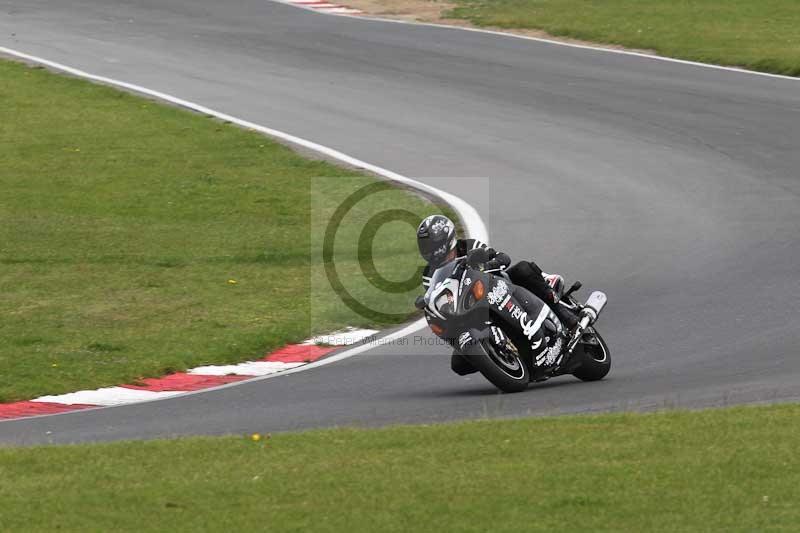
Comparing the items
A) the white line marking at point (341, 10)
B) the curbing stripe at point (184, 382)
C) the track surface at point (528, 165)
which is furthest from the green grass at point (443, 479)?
the white line marking at point (341, 10)

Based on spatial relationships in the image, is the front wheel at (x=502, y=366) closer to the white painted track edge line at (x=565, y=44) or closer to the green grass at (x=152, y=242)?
the green grass at (x=152, y=242)

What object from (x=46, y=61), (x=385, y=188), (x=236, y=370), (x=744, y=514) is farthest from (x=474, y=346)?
(x=46, y=61)

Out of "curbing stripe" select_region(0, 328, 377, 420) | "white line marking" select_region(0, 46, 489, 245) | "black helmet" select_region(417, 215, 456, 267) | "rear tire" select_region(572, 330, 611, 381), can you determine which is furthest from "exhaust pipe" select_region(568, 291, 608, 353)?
"white line marking" select_region(0, 46, 489, 245)

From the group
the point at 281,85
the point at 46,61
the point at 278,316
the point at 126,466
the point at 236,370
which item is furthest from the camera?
the point at 46,61

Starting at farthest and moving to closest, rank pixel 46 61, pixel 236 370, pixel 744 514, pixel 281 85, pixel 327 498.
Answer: pixel 46 61
pixel 281 85
pixel 236 370
pixel 327 498
pixel 744 514

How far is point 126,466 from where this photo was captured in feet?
29.3

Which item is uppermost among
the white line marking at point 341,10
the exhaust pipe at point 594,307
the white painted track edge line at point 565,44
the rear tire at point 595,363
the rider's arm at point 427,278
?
the white line marking at point 341,10

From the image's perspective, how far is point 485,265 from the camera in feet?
38.1

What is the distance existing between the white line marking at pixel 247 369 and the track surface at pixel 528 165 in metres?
0.52

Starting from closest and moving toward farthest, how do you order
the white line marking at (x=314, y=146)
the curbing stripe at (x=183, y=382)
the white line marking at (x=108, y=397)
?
the white line marking at (x=108, y=397), the curbing stripe at (x=183, y=382), the white line marking at (x=314, y=146)

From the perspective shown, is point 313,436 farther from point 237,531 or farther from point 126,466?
point 237,531

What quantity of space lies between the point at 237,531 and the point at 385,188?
42.6 ft

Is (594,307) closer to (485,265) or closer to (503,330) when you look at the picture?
(503,330)

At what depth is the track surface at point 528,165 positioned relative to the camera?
37.8 ft
